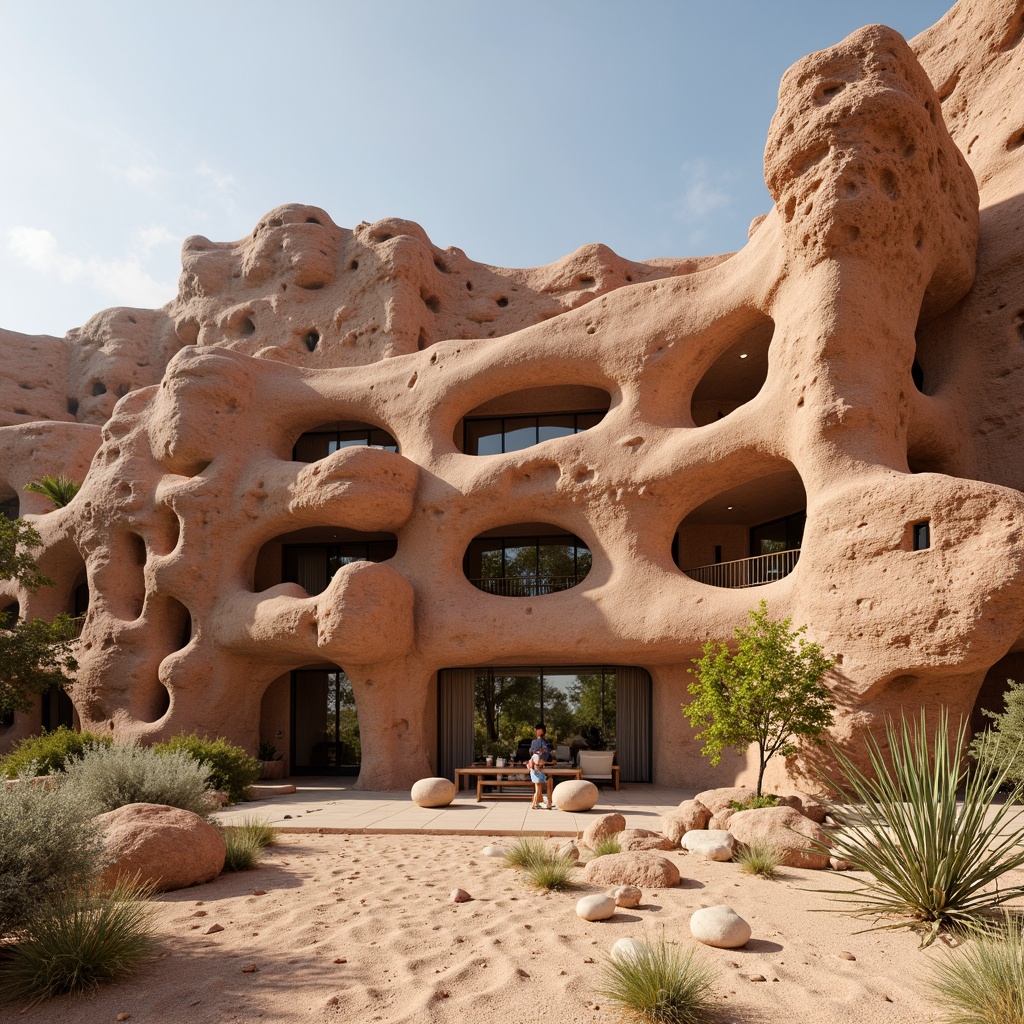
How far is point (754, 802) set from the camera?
11.0 meters

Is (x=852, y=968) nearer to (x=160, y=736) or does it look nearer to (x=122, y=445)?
(x=160, y=736)

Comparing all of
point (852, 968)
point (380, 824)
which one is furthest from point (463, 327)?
point (852, 968)

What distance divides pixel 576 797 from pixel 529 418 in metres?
12.3

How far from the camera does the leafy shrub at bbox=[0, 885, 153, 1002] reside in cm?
489

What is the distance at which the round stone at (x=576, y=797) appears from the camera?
12.7 metres

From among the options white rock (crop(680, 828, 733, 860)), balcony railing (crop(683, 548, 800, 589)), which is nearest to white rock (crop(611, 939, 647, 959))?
white rock (crop(680, 828, 733, 860))

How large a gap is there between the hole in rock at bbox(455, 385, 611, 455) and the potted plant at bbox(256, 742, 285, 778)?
32.3ft

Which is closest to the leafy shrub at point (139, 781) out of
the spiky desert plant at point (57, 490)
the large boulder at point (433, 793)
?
the large boulder at point (433, 793)

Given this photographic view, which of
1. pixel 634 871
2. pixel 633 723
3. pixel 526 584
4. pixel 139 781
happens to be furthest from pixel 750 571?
pixel 139 781

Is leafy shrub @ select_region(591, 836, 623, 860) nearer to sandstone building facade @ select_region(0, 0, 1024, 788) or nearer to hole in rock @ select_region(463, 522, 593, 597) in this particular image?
sandstone building facade @ select_region(0, 0, 1024, 788)

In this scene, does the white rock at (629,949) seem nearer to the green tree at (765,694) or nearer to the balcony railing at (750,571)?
the green tree at (765,694)

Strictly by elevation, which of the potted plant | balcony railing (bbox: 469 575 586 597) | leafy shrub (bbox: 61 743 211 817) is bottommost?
the potted plant

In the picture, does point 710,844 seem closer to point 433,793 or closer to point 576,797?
point 576,797

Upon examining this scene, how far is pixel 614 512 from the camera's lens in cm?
1711
